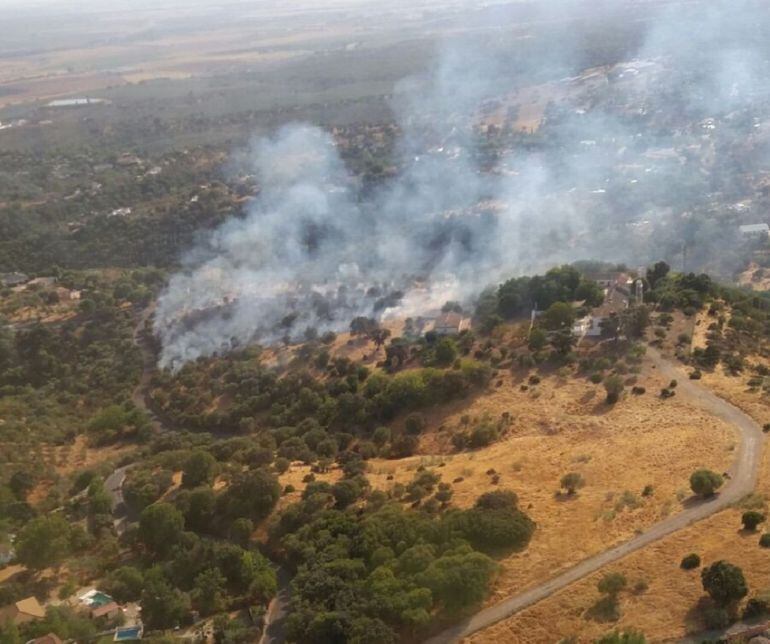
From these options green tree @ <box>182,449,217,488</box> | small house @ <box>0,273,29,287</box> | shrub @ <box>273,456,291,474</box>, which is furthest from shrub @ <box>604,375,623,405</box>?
small house @ <box>0,273,29,287</box>

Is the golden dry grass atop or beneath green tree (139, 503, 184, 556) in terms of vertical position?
atop

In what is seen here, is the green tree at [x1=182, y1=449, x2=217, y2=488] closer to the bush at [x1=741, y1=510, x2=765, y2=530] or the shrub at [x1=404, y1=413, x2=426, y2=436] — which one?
the shrub at [x1=404, y1=413, x2=426, y2=436]

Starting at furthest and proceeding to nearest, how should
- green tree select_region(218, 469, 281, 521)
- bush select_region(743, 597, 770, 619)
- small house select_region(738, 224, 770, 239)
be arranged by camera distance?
small house select_region(738, 224, 770, 239) < green tree select_region(218, 469, 281, 521) < bush select_region(743, 597, 770, 619)

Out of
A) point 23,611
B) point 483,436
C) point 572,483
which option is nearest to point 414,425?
point 483,436

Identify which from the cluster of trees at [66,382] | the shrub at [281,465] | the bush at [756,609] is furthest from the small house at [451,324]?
the bush at [756,609]

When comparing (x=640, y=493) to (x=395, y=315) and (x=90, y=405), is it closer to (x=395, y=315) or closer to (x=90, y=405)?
(x=395, y=315)

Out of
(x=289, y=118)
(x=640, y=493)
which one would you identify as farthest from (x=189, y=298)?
(x=289, y=118)
